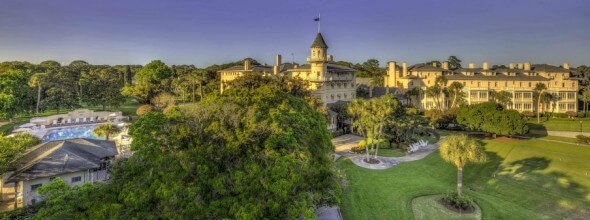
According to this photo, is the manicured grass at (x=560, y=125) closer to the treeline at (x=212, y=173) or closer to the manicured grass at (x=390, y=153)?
the manicured grass at (x=390, y=153)

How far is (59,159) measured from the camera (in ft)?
66.8

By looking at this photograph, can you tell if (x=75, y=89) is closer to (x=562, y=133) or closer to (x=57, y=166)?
(x=57, y=166)

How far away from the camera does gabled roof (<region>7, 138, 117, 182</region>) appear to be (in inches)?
747

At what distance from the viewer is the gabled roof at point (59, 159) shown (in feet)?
62.2

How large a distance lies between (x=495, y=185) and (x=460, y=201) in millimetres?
6270

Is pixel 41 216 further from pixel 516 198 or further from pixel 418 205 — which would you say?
pixel 516 198

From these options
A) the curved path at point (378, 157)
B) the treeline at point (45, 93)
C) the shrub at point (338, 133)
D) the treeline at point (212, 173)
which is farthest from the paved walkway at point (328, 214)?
the treeline at point (45, 93)

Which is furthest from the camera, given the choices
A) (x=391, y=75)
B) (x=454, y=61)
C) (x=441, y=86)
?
(x=454, y=61)

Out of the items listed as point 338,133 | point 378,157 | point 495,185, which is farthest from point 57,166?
point 338,133

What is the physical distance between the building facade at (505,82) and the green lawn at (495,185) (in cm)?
3371

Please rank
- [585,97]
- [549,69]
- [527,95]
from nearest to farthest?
[585,97]
[527,95]
[549,69]

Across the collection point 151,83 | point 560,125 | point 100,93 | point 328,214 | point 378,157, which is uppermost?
point 151,83

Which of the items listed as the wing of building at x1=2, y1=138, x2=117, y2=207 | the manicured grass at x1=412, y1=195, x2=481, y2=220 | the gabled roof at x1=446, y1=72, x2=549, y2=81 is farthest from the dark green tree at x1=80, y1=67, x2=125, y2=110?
the gabled roof at x1=446, y1=72, x2=549, y2=81

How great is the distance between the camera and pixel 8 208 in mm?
18000
